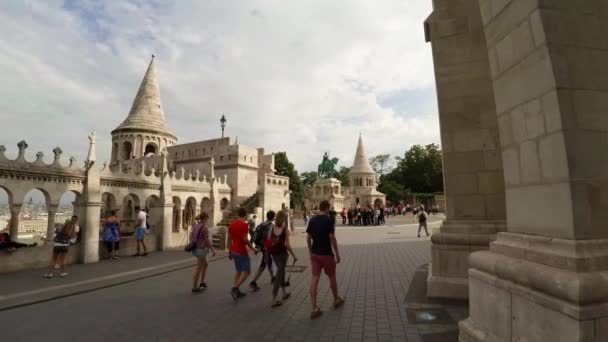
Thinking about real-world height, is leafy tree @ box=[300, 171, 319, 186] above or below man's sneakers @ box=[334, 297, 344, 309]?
above

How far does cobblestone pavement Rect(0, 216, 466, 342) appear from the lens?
14.2 ft

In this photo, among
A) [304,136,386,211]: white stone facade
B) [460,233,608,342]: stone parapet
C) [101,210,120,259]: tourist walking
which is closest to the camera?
[460,233,608,342]: stone parapet

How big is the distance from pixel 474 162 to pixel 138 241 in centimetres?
1273

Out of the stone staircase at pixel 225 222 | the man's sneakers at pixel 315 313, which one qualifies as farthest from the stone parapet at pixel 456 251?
the stone staircase at pixel 225 222

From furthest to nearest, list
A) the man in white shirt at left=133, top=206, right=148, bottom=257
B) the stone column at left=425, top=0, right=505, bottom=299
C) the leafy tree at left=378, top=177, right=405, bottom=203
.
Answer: the leafy tree at left=378, top=177, right=405, bottom=203
the man in white shirt at left=133, top=206, right=148, bottom=257
the stone column at left=425, top=0, right=505, bottom=299

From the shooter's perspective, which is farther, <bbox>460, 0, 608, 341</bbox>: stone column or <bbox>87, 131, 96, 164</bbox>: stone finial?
<bbox>87, 131, 96, 164</bbox>: stone finial

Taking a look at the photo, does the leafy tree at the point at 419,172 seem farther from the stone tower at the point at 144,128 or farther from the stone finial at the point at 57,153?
the stone finial at the point at 57,153

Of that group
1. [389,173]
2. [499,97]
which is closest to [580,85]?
[499,97]

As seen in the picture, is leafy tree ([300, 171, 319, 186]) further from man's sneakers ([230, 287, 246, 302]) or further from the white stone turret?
man's sneakers ([230, 287, 246, 302])

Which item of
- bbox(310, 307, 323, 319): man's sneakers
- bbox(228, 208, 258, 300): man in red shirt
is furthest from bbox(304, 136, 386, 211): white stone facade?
bbox(310, 307, 323, 319): man's sneakers

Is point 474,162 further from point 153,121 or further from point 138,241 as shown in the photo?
point 153,121

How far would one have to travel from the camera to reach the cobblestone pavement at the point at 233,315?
4324mm

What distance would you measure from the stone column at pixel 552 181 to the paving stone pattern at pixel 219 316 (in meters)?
1.76

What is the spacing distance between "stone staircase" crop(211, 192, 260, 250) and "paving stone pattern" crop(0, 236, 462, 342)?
386 cm
